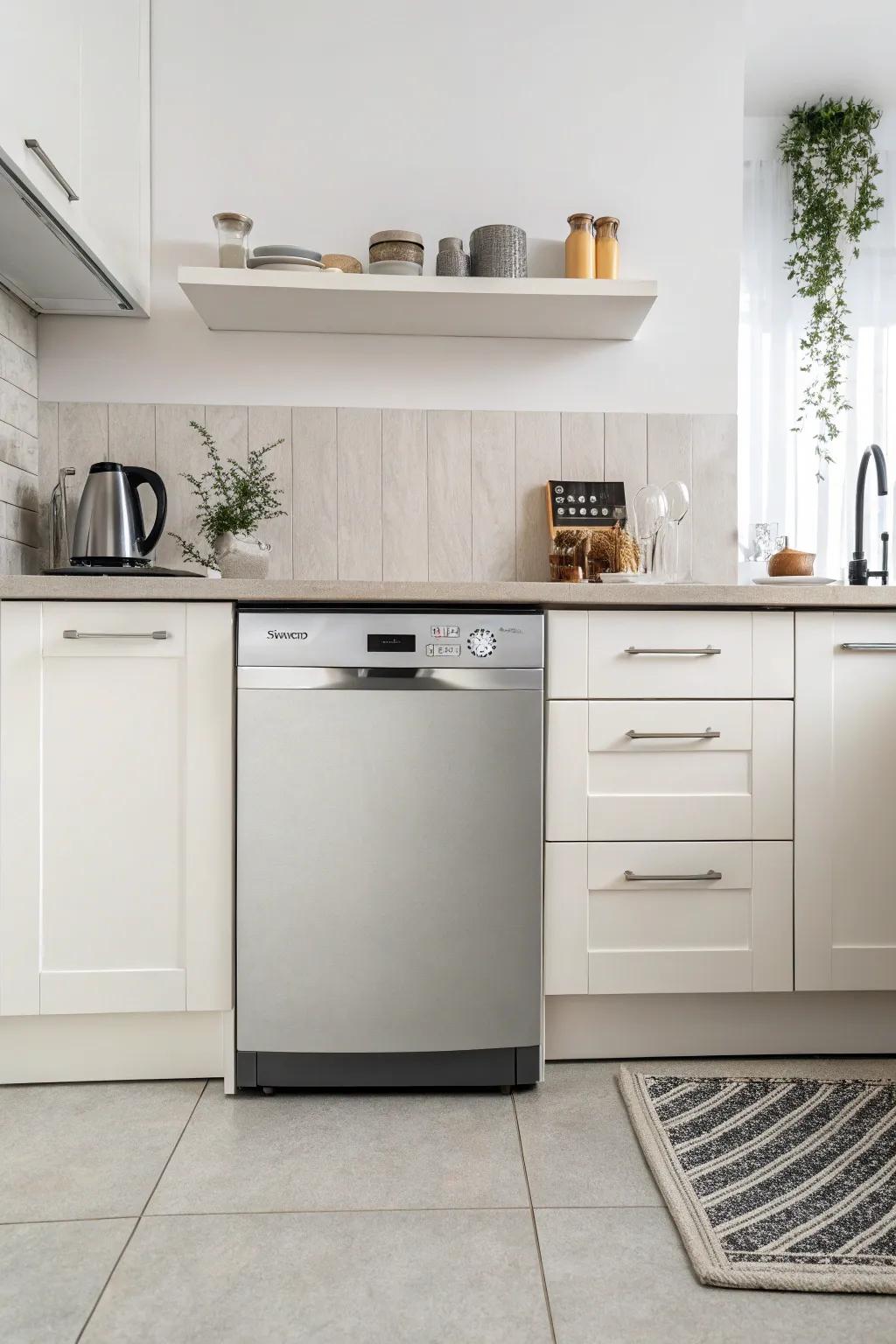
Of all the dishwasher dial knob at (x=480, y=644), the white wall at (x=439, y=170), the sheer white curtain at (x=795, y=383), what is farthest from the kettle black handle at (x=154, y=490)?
the sheer white curtain at (x=795, y=383)

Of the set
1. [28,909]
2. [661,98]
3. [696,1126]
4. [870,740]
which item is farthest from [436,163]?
[696,1126]

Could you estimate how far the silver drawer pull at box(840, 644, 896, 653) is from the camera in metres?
1.84

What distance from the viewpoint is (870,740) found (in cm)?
184

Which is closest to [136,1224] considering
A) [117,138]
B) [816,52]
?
[117,138]

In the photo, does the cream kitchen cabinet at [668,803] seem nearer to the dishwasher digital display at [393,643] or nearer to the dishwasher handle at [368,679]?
the dishwasher handle at [368,679]

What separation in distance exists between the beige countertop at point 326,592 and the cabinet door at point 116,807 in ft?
0.09

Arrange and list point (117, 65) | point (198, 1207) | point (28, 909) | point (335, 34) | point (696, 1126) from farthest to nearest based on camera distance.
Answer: point (335, 34)
point (117, 65)
point (28, 909)
point (696, 1126)
point (198, 1207)

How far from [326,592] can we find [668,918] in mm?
934

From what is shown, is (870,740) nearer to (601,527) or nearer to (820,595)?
(820,595)

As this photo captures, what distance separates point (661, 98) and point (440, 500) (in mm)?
1208

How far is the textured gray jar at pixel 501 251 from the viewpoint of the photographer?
2195 millimetres

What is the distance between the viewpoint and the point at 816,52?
2.57m

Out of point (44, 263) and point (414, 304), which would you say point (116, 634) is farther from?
point (414, 304)

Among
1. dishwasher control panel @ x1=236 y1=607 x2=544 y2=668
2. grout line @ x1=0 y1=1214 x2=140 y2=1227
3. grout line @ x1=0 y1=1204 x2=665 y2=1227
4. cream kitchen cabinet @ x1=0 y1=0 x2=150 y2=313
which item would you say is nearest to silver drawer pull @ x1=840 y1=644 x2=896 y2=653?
dishwasher control panel @ x1=236 y1=607 x2=544 y2=668
